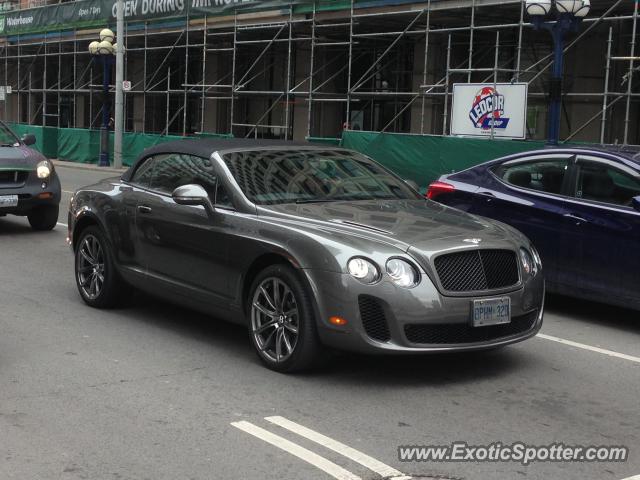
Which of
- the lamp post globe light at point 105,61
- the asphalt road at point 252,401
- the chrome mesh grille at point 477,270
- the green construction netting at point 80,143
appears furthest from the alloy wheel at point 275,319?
the lamp post globe light at point 105,61

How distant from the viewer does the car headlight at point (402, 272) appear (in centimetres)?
576

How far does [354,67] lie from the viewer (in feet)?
87.4

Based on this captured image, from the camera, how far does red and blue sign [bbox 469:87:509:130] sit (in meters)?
18.2

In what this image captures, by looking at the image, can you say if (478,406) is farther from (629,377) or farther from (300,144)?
(300,144)

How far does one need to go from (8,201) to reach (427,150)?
889 cm

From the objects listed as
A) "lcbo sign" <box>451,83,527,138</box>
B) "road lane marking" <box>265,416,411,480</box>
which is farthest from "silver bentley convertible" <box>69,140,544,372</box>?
"lcbo sign" <box>451,83,527,138</box>

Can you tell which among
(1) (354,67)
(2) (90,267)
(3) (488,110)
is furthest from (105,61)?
(2) (90,267)

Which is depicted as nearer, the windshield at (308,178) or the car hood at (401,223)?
the car hood at (401,223)

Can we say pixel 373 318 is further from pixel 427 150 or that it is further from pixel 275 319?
pixel 427 150

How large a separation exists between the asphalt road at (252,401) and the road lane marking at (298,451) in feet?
0.06

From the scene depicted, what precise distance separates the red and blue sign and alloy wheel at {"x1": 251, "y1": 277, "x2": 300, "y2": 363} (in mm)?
12742

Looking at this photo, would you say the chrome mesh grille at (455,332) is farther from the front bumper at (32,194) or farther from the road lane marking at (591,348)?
the front bumper at (32,194)

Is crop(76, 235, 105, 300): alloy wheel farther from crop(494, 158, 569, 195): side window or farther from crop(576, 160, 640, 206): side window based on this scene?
crop(576, 160, 640, 206): side window

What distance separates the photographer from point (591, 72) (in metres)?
21.3
